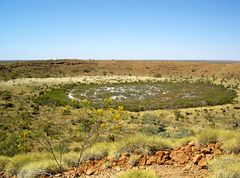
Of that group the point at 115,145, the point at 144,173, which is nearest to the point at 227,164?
the point at 144,173

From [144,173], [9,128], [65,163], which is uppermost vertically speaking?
[144,173]

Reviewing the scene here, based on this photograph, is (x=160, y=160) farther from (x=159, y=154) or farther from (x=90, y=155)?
(x=90, y=155)

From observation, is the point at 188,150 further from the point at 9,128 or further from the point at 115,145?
the point at 9,128

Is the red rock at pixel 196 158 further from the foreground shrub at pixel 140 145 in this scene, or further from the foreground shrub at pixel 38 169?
the foreground shrub at pixel 38 169

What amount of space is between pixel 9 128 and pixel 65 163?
10.2m

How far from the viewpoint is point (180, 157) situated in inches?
290

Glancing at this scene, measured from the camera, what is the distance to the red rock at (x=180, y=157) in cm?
724

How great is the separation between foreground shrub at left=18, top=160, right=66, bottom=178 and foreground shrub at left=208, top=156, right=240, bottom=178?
12.4ft

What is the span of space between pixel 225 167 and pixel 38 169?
4.47 meters

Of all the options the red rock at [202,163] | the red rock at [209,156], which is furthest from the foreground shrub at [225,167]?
the red rock at [209,156]

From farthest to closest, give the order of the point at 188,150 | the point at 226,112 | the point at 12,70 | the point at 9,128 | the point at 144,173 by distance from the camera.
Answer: the point at 12,70
the point at 226,112
the point at 9,128
the point at 188,150
the point at 144,173

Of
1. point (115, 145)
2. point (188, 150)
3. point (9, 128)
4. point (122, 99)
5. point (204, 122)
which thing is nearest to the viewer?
point (188, 150)

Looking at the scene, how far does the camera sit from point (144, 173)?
18.9ft

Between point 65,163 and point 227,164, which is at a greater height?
point 227,164
